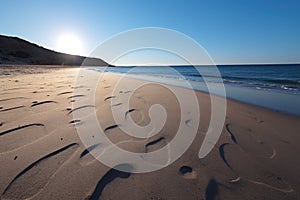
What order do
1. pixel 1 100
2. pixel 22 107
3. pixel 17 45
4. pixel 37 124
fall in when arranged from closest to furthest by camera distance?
pixel 37 124, pixel 22 107, pixel 1 100, pixel 17 45

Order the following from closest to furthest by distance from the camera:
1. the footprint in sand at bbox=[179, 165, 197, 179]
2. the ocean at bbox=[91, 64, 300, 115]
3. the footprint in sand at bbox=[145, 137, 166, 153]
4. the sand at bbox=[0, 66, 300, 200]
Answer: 1. the sand at bbox=[0, 66, 300, 200]
2. the footprint in sand at bbox=[179, 165, 197, 179]
3. the footprint in sand at bbox=[145, 137, 166, 153]
4. the ocean at bbox=[91, 64, 300, 115]

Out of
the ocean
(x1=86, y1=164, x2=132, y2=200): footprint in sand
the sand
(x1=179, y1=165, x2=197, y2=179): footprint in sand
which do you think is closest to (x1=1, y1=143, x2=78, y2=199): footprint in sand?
the sand

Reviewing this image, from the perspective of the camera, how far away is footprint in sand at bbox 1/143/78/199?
4.69 feet

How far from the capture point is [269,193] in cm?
163

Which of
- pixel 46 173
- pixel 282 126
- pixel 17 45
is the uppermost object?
pixel 17 45

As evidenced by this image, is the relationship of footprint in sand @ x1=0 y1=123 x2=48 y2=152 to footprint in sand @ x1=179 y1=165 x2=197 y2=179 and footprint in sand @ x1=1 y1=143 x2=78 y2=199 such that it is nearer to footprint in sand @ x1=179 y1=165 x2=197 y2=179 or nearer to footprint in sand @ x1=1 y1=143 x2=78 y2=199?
footprint in sand @ x1=1 y1=143 x2=78 y2=199

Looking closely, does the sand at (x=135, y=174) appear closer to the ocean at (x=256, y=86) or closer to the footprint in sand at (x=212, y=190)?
the footprint in sand at (x=212, y=190)

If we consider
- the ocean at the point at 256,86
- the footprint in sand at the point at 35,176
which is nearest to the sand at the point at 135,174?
the footprint in sand at the point at 35,176

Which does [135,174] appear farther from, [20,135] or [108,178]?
[20,135]

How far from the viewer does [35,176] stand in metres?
1.63

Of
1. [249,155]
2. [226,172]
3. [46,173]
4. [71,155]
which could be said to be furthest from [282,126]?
[46,173]

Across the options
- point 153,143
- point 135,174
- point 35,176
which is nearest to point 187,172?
point 135,174

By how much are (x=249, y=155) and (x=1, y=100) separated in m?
5.27

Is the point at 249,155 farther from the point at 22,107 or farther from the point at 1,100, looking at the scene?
the point at 1,100
